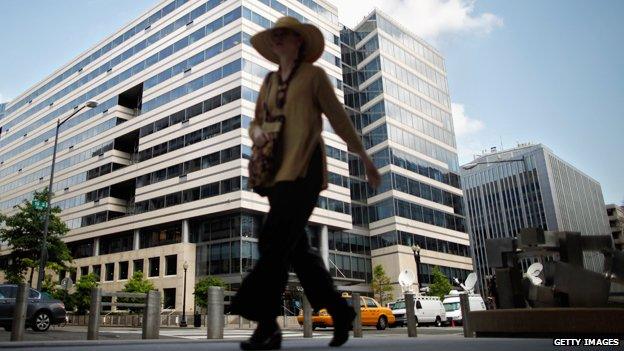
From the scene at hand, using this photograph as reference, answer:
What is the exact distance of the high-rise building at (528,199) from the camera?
9688 centimetres

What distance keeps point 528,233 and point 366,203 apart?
43487mm

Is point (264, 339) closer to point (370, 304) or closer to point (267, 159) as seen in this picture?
A: point (267, 159)

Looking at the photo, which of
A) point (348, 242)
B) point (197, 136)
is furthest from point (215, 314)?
point (348, 242)

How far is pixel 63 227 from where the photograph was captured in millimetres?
32719

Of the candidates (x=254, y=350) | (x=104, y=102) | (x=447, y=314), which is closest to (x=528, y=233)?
(x=254, y=350)

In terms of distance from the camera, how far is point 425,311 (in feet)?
84.0

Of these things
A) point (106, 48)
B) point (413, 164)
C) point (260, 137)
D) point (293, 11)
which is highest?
point (106, 48)

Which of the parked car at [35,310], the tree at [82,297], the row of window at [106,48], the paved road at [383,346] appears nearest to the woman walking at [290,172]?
the paved road at [383,346]

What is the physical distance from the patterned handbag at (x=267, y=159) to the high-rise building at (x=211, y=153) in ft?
110

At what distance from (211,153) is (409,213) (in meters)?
22.3

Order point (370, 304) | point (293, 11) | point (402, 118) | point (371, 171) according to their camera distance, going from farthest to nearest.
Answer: point (402, 118) < point (293, 11) < point (370, 304) < point (371, 171)

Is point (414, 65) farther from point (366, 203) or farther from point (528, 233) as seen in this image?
point (528, 233)

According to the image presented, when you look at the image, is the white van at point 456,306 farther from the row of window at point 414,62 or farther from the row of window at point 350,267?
the row of window at point 414,62

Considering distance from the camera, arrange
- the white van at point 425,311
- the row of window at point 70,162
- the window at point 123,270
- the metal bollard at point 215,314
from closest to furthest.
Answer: the metal bollard at point 215,314 → the white van at point 425,311 → the window at point 123,270 → the row of window at point 70,162
